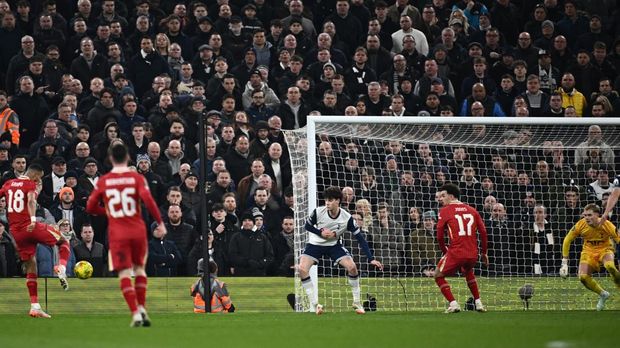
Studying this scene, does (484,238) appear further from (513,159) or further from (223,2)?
(223,2)

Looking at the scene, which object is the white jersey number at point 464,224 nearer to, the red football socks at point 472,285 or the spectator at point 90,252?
the red football socks at point 472,285

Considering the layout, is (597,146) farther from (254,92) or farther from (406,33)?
(254,92)

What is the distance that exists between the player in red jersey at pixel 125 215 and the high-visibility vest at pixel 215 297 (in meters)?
4.80

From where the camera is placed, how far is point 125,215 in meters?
12.5

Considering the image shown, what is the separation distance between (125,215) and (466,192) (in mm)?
8647

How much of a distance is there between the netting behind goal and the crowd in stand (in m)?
0.07

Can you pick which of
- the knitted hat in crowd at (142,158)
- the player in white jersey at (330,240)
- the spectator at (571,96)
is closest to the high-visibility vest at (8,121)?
the knitted hat in crowd at (142,158)

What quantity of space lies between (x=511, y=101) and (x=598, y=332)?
10.8 meters

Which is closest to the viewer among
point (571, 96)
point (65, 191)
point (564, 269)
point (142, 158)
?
point (564, 269)

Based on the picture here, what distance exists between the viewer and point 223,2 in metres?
23.1

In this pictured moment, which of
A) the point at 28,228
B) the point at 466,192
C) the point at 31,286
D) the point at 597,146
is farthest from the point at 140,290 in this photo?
the point at 597,146

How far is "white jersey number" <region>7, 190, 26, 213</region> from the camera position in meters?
15.8

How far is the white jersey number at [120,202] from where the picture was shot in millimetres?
12523

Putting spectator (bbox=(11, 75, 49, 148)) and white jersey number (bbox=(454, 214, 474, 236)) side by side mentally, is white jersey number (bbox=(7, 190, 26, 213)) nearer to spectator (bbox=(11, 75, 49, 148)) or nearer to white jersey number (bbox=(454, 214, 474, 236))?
spectator (bbox=(11, 75, 49, 148))
